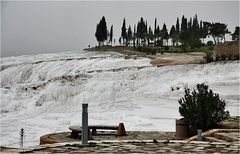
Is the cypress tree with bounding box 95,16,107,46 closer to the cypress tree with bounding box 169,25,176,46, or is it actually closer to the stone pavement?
the cypress tree with bounding box 169,25,176,46

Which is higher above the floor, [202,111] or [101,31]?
[101,31]

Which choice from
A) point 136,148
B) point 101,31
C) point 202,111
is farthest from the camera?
point 101,31

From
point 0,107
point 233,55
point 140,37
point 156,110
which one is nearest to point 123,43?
point 140,37

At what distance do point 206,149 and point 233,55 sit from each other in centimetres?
2140

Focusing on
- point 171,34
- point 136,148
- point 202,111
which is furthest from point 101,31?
point 136,148

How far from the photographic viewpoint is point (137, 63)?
2930cm

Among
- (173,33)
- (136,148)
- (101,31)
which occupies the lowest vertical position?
(136,148)

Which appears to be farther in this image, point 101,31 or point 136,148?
point 101,31

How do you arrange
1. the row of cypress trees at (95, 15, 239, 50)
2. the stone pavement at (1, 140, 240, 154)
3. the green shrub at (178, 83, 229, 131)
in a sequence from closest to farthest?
the stone pavement at (1, 140, 240, 154)
the green shrub at (178, 83, 229, 131)
the row of cypress trees at (95, 15, 239, 50)

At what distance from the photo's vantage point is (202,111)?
28.0 ft

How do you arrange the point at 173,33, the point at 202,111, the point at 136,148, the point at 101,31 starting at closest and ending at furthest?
the point at 136,148, the point at 202,111, the point at 101,31, the point at 173,33

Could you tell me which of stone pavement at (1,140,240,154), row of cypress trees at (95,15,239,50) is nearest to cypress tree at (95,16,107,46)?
row of cypress trees at (95,15,239,50)

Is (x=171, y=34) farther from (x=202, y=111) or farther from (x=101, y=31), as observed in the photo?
(x=202, y=111)

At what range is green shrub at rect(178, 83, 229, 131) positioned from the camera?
850cm
